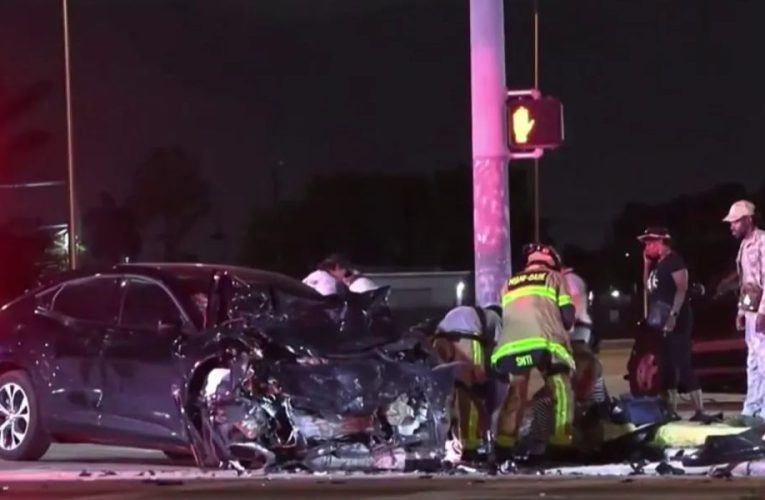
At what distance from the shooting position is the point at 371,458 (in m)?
11.1

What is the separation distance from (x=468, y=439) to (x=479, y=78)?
3.13 m

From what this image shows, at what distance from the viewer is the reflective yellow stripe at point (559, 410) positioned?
11398 mm

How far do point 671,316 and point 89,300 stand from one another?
485 centimetres

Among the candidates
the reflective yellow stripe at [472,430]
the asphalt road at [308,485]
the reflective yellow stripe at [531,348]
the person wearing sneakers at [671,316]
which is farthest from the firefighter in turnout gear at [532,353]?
the person wearing sneakers at [671,316]

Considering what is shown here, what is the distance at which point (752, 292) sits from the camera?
13047 millimetres

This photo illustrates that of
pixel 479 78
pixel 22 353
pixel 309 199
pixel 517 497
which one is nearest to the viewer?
pixel 517 497

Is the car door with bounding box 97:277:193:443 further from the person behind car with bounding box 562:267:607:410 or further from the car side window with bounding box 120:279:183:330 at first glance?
the person behind car with bounding box 562:267:607:410

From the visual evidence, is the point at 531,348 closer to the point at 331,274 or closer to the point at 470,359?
the point at 470,359

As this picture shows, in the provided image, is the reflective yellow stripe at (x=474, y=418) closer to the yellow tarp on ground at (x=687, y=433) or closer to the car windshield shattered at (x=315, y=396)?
the car windshield shattered at (x=315, y=396)

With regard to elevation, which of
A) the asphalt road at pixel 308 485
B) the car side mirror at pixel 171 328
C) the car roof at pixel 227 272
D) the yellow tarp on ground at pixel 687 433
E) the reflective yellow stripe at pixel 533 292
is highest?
the car roof at pixel 227 272

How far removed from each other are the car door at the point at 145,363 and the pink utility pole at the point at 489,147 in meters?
3.03

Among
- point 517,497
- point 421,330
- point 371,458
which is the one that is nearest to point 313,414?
point 371,458

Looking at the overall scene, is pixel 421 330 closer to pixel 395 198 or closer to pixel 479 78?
pixel 479 78

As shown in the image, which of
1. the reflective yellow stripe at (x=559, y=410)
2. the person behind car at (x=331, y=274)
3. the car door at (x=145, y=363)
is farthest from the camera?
the person behind car at (x=331, y=274)
